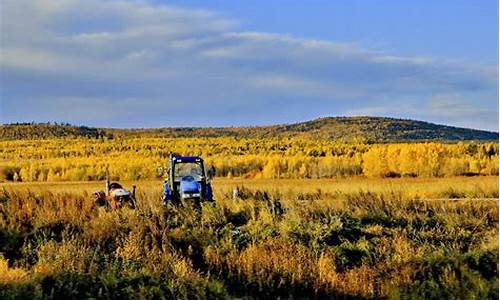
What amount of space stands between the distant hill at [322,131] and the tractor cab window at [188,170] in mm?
102240

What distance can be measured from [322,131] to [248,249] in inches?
5182

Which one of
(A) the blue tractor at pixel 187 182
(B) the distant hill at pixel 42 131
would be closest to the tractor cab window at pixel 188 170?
(A) the blue tractor at pixel 187 182

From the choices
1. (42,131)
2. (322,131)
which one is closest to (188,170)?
(42,131)

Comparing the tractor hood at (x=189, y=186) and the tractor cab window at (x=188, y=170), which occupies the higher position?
the tractor cab window at (x=188, y=170)

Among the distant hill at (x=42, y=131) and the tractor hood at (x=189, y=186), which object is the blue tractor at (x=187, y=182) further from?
the distant hill at (x=42, y=131)

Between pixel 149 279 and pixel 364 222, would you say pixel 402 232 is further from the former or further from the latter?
pixel 149 279

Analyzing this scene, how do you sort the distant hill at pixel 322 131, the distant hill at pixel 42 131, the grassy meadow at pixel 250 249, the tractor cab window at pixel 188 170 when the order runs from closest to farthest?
the grassy meadow at pixel 250 249
the tractor cab window at pixel 188 170
the distant hill at pixel 42 131
the distant hill at pixel 322 131

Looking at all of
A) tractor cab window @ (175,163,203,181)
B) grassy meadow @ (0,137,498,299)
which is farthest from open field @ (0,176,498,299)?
tractor cab window @ (175,163,203,181)

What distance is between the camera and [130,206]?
23.2 m

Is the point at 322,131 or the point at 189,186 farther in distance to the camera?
the point at 322,131

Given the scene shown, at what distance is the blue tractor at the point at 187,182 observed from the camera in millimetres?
24750

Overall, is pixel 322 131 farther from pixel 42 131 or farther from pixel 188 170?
pixel 188 170

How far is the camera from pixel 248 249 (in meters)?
17.5

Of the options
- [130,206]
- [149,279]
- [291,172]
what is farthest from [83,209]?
[291,172]
